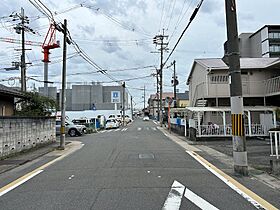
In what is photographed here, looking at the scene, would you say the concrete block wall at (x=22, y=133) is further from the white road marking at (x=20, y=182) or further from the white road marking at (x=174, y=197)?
the white road marking at (x=174, y=197)

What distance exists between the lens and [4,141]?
1345cm

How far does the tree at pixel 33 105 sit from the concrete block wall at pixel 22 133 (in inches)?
23.2

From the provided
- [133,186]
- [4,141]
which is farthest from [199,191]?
[4,141]

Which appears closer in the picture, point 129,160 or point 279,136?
point 279,136

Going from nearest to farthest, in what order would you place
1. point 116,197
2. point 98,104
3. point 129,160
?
point 116,197
point 129,160
point 98,104

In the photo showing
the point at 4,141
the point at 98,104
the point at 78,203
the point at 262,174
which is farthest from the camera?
the point at 98,104

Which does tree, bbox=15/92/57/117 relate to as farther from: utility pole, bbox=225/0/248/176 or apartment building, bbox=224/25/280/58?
apartment building, bbox=224/25/280/58

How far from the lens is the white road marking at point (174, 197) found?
228 inches

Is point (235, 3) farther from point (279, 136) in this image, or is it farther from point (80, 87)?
point (80, 87)

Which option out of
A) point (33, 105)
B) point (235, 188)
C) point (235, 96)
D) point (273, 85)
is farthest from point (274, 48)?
point (235, 188)

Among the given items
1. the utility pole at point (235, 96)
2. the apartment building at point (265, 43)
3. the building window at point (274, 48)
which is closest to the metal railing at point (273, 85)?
the utility pole at point (235, 96)

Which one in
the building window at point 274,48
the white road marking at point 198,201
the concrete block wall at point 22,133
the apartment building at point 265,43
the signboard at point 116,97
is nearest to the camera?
the white road marking at point 198,201

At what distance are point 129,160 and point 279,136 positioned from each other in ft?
18.6

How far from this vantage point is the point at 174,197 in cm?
646
